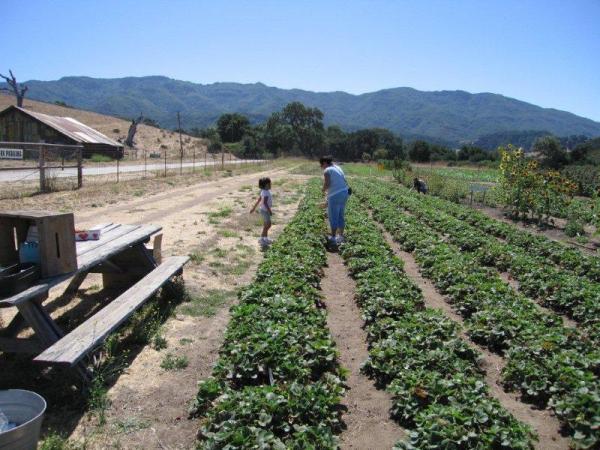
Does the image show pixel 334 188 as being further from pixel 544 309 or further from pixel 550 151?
Result: pixel 550 151

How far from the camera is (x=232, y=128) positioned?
9338cm

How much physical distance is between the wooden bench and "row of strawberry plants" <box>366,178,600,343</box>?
5452mm

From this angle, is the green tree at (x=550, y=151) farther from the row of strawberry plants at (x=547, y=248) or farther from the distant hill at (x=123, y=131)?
the row of strawberry plants at (x=547, y=248)

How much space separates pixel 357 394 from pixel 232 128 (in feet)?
302

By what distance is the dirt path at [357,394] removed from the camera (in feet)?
12.8

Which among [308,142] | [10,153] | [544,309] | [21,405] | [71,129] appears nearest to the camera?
[21,405]

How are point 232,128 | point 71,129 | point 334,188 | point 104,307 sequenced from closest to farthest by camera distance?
point 104,307 → point 334,188 → point 71,129 → point 232,128

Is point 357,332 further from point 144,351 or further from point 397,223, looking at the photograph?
point 397,223

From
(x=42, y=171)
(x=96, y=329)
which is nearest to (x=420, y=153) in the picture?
(x=42, y=171)

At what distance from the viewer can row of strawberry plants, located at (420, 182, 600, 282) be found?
30.1ft

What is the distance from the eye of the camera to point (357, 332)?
6.18m

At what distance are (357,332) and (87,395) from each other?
130 inches

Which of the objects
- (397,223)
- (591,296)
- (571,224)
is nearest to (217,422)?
(591,296)

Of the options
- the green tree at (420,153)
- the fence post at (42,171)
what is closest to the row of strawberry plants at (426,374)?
the fence post at (42,171)
